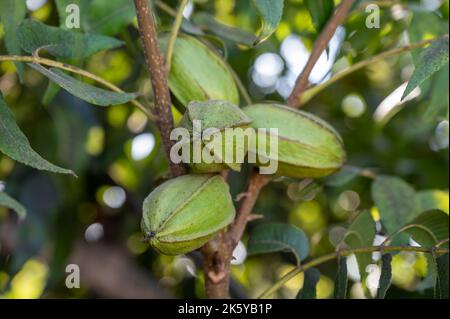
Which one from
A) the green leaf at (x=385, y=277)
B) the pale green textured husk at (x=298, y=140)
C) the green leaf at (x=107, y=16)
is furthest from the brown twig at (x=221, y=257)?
the green leaf at (x=107, y=16)

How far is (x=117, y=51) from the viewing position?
1.98 metres

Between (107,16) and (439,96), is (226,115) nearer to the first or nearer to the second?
(107,16)

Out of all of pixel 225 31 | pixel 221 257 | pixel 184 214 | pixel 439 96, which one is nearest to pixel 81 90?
pixel 184 214

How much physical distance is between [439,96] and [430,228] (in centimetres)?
29

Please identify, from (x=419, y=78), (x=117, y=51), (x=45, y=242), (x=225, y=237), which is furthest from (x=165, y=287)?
(x=419, y=78)

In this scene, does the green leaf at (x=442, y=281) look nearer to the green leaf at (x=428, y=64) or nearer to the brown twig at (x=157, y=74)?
the green leaf at (x=428, y=64)

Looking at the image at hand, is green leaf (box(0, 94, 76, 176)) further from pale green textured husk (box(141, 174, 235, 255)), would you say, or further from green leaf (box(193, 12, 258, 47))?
green leaf (box(193, 12, 258, 47))

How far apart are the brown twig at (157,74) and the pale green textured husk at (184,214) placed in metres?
0.05

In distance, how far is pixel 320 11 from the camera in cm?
124

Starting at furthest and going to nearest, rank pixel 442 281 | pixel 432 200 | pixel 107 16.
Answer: pixel 432 200
pixel 107 16
pixel 442 281

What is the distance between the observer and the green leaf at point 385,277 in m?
0.99

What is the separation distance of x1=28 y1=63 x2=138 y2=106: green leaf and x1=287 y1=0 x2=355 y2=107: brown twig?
0.30m
